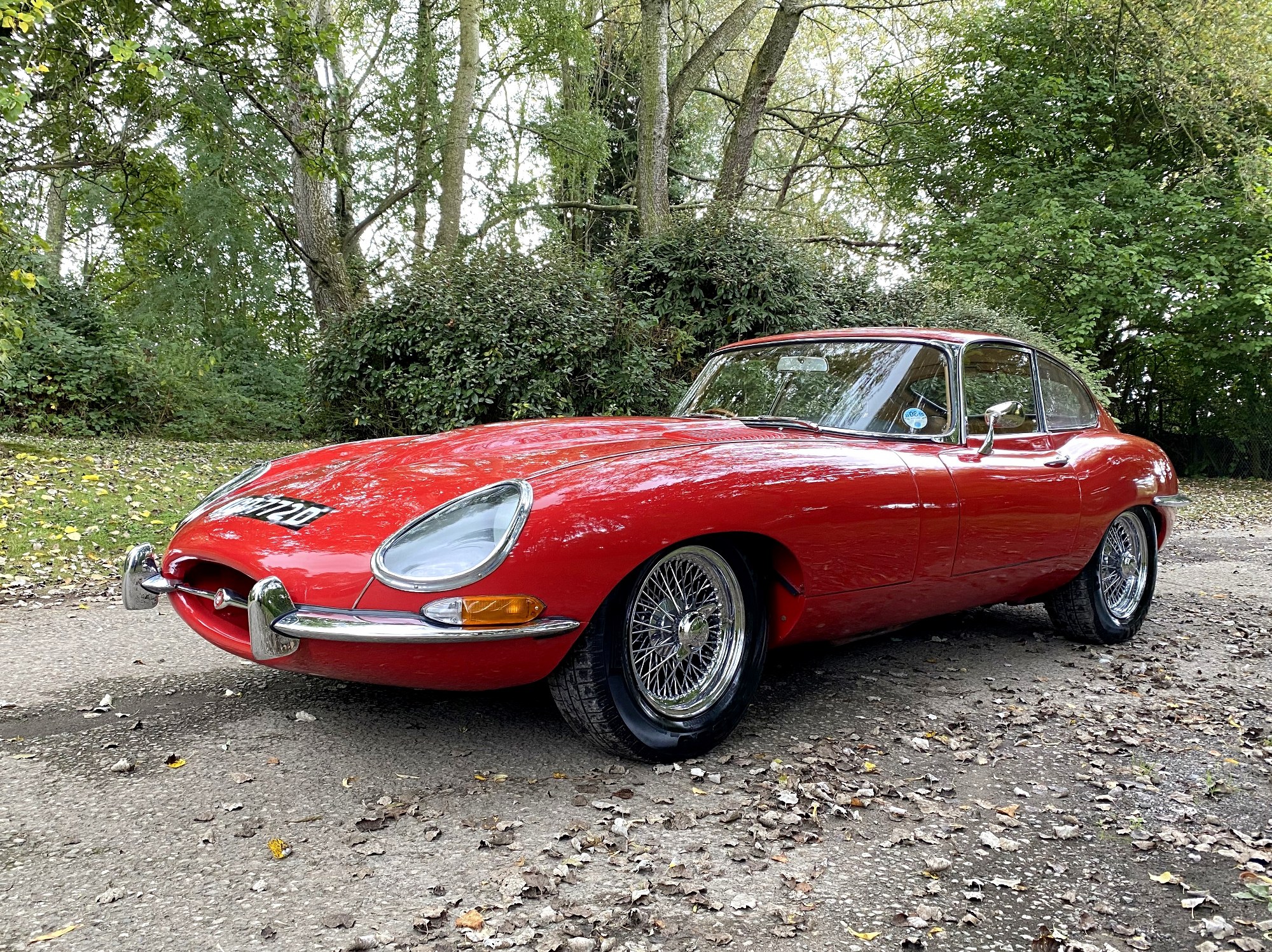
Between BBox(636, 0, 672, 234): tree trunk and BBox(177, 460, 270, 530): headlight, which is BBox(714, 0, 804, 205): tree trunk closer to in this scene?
BBox(636, 0, 672, 234): tree trunk

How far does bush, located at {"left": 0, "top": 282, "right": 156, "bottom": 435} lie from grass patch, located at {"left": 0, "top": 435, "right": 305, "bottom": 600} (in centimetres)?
145

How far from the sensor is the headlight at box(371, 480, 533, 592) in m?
2.53

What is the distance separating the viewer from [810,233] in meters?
20.8

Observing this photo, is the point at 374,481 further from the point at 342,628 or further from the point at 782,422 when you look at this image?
the point at 782,422

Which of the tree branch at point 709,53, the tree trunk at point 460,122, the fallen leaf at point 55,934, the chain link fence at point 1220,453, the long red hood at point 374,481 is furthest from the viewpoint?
the chain link fence at point 1220,453

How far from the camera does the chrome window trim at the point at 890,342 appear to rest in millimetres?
3771

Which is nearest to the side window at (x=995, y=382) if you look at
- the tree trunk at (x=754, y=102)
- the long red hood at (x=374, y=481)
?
the long red hood at (x=374, y=481)

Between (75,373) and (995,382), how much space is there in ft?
43.5

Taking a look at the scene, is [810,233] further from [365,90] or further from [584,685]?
[584,685]

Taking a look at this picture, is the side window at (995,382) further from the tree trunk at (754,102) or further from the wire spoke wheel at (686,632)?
the tree trunk at (754,102)

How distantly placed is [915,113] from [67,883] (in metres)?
20.6

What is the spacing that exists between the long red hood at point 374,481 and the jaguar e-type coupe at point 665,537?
0.01 metres

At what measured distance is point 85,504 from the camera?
23.5 ft

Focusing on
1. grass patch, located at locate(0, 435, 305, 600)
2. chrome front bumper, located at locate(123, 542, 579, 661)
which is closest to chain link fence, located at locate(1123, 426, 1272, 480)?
grass patch, located at locate(0, 435, 305, 600)
